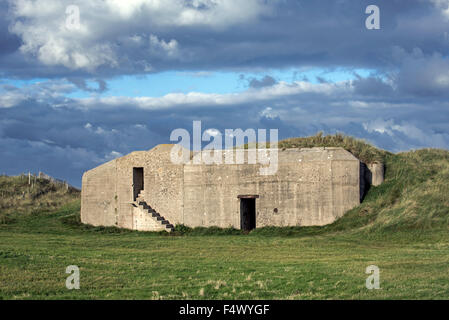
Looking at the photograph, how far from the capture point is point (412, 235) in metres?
25.2

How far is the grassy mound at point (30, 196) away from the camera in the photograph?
136 feet

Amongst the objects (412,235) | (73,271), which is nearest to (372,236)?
(412,235)

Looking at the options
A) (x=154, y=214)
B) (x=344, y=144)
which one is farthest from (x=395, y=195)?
(x=154, y=214)

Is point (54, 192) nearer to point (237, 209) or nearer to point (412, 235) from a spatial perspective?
point (237, 209)

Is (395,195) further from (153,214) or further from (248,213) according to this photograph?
(153,214)

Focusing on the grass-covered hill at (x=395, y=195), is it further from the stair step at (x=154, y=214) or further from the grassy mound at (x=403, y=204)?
the stair step at (x=154, y=214)

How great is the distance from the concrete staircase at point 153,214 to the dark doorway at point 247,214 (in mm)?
3779

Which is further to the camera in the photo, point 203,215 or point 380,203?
point 203,215

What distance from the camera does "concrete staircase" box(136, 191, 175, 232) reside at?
31.6 m

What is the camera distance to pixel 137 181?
33.4 m

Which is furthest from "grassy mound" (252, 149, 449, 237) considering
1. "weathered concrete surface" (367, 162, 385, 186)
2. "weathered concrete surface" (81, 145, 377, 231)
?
"weathered concrete surface" (81, 145, 377, 231)

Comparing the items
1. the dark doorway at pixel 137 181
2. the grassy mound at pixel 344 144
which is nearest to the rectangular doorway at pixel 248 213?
the grassy mound at pixel 344 144
